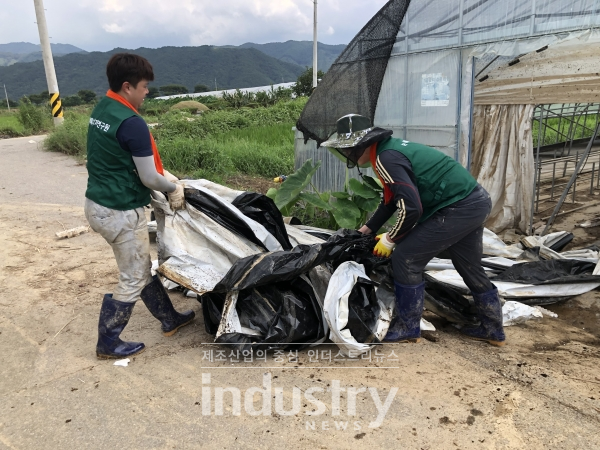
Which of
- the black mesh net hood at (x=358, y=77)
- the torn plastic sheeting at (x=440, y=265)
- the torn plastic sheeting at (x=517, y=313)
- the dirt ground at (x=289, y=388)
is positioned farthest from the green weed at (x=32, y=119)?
the torn plastic sheeting at (x=517, y=313)

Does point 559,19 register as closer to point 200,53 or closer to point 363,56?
point 363,56

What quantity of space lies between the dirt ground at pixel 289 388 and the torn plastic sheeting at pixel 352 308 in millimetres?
139

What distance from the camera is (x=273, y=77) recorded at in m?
→ 110

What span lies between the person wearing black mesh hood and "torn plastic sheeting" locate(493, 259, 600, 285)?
4.01 ft

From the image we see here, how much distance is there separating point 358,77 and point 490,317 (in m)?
3.89

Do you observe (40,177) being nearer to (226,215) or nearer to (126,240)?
(226,215)

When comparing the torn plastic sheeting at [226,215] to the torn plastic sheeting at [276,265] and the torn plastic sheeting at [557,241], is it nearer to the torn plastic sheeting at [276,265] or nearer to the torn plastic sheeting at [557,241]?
the torn plastic sheeting at [276,265]

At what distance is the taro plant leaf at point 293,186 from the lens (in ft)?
15.9

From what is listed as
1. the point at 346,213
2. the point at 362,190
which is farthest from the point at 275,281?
the point at 362,190

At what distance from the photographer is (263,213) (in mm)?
3629

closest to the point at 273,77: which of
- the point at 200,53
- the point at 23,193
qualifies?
the point at 200,53

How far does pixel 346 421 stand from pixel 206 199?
1.79 metres

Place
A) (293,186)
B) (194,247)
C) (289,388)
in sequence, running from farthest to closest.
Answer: (293,186)
(194,247)
(289,388)

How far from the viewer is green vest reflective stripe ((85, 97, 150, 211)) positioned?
8.34 ft
